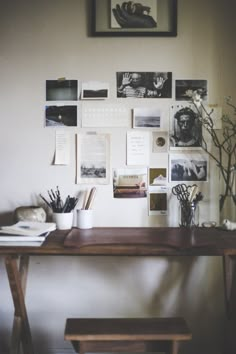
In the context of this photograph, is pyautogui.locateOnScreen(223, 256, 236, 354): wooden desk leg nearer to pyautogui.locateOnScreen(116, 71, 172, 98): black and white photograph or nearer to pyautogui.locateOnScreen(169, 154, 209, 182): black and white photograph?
pyautogui.locateOnScreen(169, 154, 209, 182): black and white photograph

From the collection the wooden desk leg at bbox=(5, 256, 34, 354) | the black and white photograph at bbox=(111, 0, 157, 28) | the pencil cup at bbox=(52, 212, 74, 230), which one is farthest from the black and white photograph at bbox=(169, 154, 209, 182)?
the wooden desk leg at bbox=(5, 256, 34, 354)

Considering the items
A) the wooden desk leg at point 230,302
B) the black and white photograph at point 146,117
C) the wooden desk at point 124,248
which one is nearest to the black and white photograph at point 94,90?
the black and white photograph at point 146,117

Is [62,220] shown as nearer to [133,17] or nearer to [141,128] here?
[141,128]

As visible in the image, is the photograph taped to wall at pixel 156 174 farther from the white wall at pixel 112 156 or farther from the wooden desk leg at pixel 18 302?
the wooden desk leg at pixel 18 302

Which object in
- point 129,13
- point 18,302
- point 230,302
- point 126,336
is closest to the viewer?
point 126,336

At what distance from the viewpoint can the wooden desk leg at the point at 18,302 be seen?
5.40ft

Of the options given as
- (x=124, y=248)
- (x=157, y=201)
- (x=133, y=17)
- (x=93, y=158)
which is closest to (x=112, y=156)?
(x=93, y=158)

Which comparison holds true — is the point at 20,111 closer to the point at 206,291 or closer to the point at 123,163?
the point at 123,163

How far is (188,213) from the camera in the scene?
1938 millimetres

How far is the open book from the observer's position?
1591 mm

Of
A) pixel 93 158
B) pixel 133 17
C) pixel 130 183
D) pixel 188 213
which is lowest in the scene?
pixel 188 213

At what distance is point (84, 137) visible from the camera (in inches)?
79.7

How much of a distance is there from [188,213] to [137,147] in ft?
1.48

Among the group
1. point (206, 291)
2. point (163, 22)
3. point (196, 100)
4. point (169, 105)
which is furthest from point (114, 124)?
point (206, 291)
